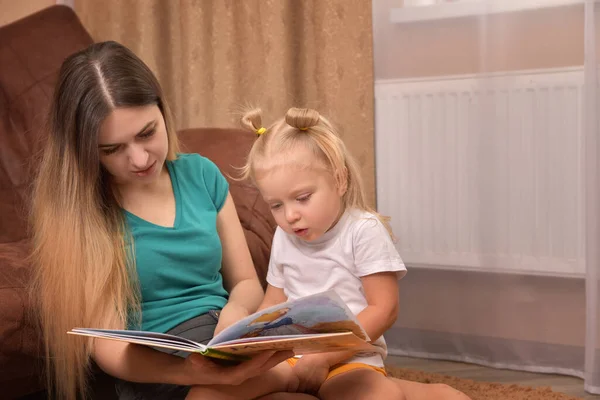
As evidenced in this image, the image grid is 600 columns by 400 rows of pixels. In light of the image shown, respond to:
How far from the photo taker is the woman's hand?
4.17 ft

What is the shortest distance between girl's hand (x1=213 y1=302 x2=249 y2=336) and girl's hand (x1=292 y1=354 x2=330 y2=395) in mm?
171

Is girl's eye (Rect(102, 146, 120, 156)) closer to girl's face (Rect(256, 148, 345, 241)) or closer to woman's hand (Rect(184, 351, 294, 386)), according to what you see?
girl's face (Rect(256, 148, 345, 241))

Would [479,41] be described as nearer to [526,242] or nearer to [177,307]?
[526,242]

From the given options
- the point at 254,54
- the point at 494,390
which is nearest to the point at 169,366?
the point at 494,390

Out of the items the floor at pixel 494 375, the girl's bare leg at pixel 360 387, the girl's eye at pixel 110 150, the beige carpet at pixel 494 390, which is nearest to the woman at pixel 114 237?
the girl's eye at pixel 110 150

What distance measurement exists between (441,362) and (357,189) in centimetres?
125

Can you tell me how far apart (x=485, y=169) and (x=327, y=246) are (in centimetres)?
107

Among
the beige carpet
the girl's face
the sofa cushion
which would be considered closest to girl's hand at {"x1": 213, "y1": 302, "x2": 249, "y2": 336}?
the girl's face

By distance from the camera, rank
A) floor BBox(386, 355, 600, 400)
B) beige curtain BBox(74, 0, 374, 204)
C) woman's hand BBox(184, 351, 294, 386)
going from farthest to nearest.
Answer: beige curtain BBox(74, 0, 374, 204), floor BBox(386, 355, 600, 400), woman's hand BBox(184, 351, 294, 386)

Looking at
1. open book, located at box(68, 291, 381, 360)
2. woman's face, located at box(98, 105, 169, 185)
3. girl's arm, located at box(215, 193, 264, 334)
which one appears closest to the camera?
open book, located at box(68, 291, 381, 360)

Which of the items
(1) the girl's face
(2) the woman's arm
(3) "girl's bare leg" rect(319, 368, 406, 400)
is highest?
(1) the girl's face

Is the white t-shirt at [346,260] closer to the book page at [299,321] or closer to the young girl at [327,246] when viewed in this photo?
the young girl at [327,246]

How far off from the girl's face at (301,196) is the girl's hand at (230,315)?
21 cm

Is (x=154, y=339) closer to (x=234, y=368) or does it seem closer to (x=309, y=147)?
(x=234, y=368)
